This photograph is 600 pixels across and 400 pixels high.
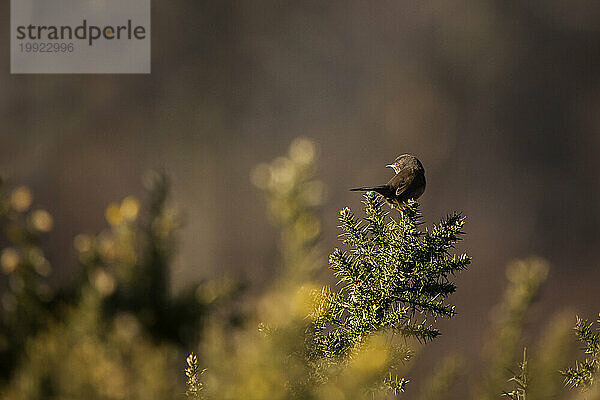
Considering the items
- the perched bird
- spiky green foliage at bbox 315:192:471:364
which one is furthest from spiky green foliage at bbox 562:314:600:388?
the perched bird

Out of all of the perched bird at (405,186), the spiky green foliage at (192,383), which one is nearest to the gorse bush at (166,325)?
the spiky green foliage at (192,383)

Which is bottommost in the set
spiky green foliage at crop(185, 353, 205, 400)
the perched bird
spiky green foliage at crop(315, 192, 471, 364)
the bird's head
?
spiky green foliage at crop(185, 353, 205, 400)

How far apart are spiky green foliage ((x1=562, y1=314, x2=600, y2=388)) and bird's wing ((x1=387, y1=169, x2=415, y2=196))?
8.5 inches

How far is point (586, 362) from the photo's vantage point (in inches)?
18.3

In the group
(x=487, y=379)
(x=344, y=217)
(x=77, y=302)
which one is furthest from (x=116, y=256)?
(x=344, y=217)

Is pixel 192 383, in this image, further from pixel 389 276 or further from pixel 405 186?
pixel 405 186

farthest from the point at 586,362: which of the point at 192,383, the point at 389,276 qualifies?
the point at 192,383

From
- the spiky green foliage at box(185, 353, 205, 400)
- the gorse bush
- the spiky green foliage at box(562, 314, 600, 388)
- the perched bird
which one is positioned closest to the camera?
the gorse bush

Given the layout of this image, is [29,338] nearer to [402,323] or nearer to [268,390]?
[268,390]

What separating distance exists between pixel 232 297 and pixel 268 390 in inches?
2.5

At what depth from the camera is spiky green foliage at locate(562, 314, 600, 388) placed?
44 cm

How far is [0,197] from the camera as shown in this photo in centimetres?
22

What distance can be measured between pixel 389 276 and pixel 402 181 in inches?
8.3

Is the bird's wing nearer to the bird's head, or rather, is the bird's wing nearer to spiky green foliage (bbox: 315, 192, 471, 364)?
the bird's head
